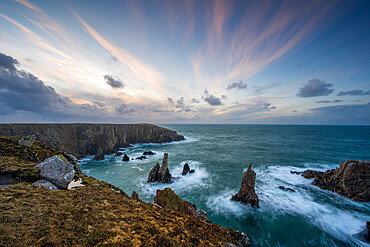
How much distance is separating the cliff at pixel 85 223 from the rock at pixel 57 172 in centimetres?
148

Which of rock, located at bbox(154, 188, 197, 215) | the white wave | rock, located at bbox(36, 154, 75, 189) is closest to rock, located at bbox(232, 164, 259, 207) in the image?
the white wave

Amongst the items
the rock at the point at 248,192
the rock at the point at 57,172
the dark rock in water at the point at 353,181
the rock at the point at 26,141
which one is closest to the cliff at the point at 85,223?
the rock at the point at 57,172

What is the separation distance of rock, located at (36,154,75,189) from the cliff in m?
1.48

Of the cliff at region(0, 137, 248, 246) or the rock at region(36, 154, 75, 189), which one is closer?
the cliff at region(0, 137, 248, 246)

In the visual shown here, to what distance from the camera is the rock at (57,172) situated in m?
10.4

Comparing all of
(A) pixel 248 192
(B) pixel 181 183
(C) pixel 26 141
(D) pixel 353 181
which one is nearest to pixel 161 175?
(B) pixel 181 183

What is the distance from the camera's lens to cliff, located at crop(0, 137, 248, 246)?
4.98m

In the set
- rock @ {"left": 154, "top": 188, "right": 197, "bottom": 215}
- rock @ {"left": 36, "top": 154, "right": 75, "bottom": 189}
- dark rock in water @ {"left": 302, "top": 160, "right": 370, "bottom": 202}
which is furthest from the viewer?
dark rock in water @ {"left": 302, "top": 160, "right": 370, "bottom": 202}

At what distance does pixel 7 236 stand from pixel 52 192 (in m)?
4.73

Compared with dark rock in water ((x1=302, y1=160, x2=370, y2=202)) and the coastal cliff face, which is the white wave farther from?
the coastal cliff face

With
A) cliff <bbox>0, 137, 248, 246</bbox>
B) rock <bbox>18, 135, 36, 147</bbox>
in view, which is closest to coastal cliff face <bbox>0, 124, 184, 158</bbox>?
rock <bbox>18, 135, 36, 147</bbox>

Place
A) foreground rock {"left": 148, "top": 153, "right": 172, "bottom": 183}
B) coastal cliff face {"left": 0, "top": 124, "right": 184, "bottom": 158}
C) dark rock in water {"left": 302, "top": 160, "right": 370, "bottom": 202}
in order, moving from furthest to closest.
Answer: coastal cliff face {"left": 0, "top": 124, "right": 184, "bottom": 158}
foreground rock {"left": 148, "top": 153, "right": 172, "bottom": 183}
dark rock in water {"left": 302, "top": 160, "right": 370, "bottom": 202}

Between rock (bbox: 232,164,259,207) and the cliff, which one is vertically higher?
the cliff

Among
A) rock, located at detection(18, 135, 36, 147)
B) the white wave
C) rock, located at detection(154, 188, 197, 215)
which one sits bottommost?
the white wave
